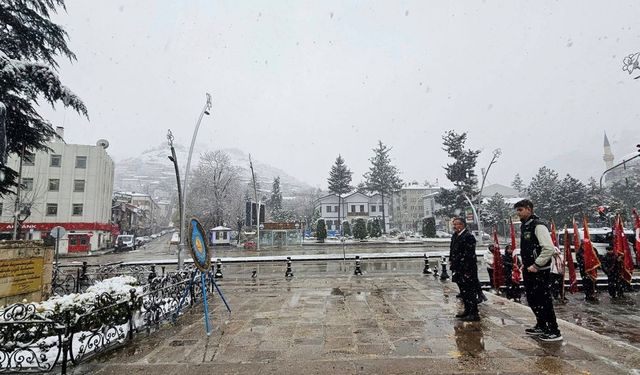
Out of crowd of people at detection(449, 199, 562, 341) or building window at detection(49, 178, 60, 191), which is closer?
crowd of people at detection(449, 199, 562, 341)

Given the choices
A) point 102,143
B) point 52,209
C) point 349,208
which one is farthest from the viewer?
point 349,208

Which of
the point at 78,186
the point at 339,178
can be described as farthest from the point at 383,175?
the point at 78,186

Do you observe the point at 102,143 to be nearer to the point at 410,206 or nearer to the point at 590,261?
the point at 590,261

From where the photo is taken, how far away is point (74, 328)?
4543 millimetres

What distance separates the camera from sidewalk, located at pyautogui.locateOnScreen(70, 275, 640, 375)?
13.5 ft

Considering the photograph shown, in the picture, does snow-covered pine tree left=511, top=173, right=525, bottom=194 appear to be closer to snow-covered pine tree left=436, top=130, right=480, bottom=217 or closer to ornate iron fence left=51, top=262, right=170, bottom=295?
snow-covered pine tree left=436, top=130, right=480, bottom=217

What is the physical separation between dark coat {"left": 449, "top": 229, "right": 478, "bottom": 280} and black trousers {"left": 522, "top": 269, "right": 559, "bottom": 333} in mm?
1331

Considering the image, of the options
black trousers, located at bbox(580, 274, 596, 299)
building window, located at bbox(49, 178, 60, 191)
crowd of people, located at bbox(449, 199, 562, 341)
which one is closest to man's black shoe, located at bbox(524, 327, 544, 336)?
crowd of people, located at bbox(449, 199, 562, 341)

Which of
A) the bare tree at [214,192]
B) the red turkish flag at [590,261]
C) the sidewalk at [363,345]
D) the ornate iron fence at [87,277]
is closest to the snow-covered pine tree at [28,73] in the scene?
the ornate iron fence at [87,277]

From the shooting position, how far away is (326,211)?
7406cm

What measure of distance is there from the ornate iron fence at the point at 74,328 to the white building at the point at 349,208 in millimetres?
66484

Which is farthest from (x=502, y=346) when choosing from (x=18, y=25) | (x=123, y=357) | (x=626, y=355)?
(x=18, y=25)

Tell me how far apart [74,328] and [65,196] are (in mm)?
48284

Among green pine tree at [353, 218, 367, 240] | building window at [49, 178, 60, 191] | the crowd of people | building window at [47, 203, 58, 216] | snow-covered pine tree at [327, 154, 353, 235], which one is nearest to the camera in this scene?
the crowd of people
